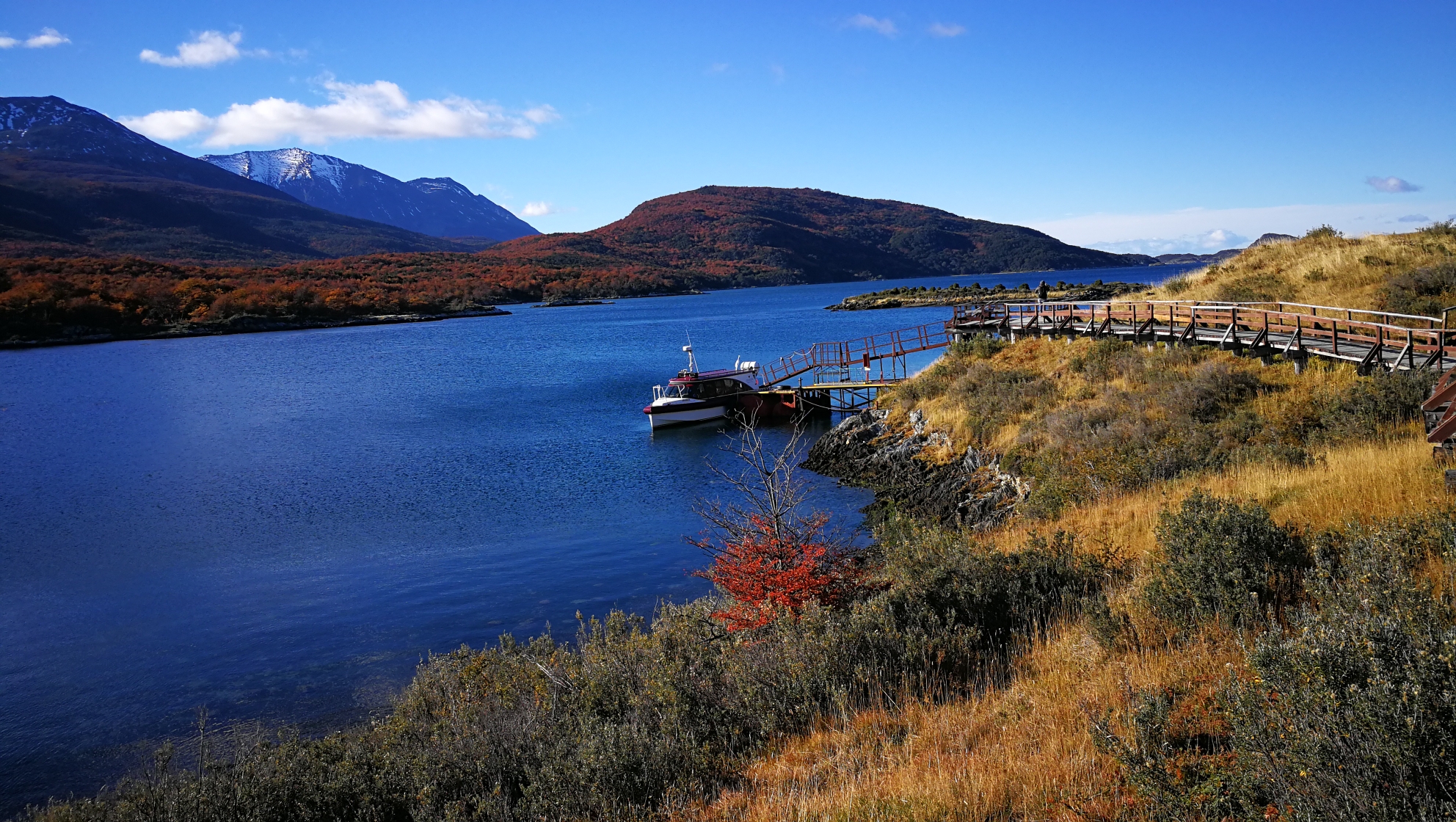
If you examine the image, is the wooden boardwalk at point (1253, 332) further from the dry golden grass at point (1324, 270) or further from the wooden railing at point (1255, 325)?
the dry golden grass at point (1324, 270)

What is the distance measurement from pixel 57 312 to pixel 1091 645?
112028 millimetres

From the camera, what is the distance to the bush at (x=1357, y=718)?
135 inches

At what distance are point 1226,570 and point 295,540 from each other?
20.9 meters

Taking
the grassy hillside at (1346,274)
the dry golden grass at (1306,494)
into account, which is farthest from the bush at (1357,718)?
the grassy hillside at (1346,274)

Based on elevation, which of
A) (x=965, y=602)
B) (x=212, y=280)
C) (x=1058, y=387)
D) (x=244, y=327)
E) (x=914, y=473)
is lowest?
(x=914, y=473)

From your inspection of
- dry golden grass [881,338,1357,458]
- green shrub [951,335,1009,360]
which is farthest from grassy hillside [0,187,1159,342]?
dry golden grass [881,338,1357,458]

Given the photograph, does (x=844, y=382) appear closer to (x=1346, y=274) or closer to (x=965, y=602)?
(x=1346, y=274)

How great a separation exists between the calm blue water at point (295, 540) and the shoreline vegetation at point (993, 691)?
2503 millimetres

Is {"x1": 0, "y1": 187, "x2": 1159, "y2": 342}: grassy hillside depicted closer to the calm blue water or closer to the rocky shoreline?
the rocky shoreline

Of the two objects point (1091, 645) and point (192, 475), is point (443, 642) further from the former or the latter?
point (192, 475)

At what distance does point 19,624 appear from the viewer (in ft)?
53.5

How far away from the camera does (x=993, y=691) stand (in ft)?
20.6

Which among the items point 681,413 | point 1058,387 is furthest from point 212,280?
point 1058,387

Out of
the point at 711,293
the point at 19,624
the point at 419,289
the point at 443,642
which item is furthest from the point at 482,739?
the point at 711,293
